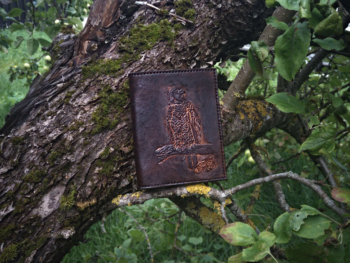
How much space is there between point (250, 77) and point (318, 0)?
0.62 meters

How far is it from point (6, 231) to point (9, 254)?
8cm

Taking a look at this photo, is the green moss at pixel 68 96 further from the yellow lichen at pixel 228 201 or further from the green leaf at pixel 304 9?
the green leaf at pixel 304 9

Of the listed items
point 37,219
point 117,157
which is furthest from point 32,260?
point 117,157

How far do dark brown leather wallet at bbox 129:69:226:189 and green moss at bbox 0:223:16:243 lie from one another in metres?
0.48

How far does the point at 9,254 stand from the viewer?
0.99 meters

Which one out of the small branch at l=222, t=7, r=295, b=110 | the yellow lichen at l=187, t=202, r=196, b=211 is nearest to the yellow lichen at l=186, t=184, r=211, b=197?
the yellow lichen at l=187, t=202, r=196, b=211

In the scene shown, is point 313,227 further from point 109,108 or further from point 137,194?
point 109,108

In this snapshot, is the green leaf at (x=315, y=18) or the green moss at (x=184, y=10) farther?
the green moss at (x=184, y=10)

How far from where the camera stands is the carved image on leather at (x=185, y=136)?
122 centimetres

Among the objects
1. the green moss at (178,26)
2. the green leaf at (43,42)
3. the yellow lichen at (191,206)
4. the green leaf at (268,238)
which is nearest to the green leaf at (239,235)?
the green leaf at (268,238)

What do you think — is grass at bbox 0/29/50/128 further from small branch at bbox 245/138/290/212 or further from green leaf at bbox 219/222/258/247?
green leaf at bbox 219/222/258/247

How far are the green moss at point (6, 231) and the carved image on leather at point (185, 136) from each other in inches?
23.2

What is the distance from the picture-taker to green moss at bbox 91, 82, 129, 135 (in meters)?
1.21

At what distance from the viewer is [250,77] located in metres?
1.49
